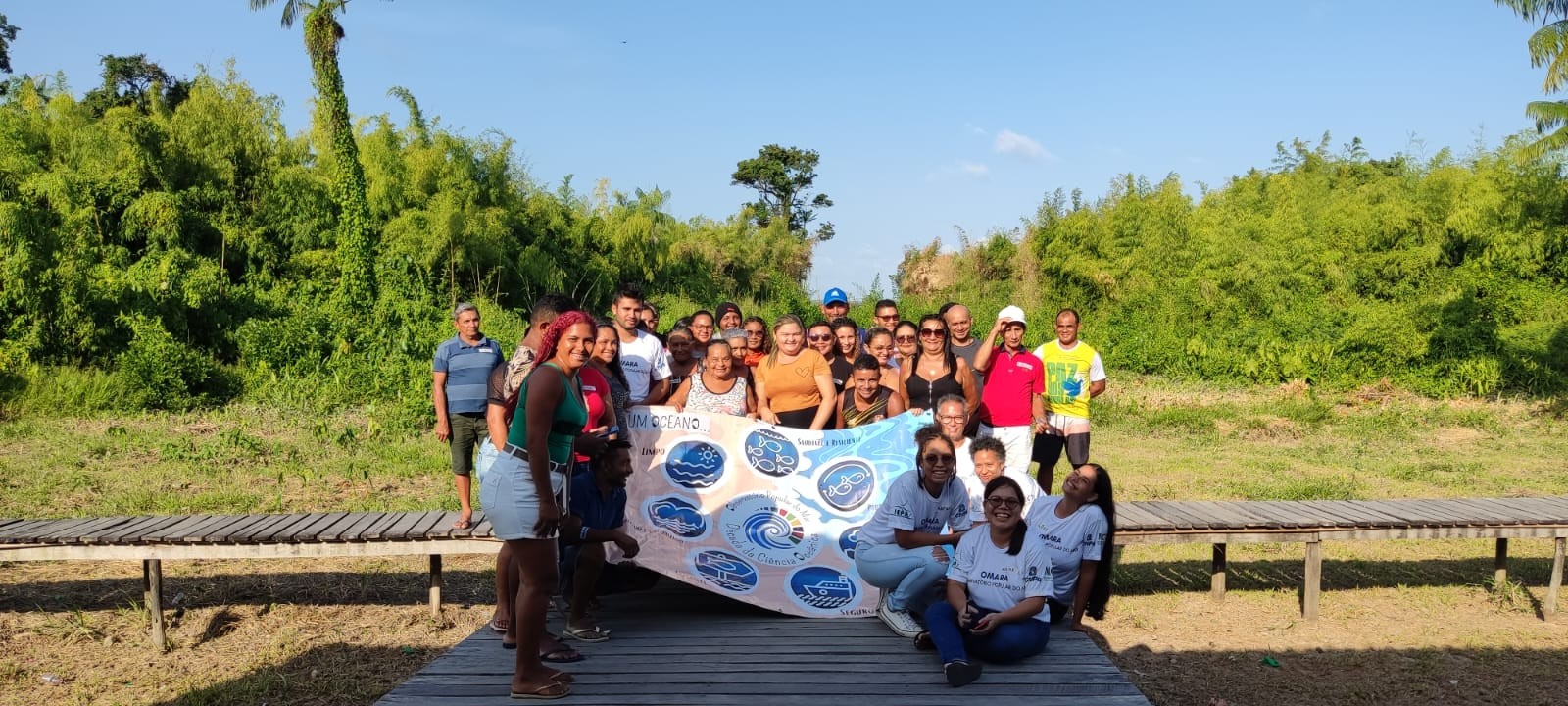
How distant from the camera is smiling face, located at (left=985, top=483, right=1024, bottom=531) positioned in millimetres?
4332

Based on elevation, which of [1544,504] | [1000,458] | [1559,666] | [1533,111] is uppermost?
[1533,111]

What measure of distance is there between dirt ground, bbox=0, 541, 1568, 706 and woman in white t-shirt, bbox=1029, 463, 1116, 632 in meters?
0.82

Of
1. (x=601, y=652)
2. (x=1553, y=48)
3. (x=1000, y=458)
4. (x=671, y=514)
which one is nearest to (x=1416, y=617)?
(x=1000, y=458)

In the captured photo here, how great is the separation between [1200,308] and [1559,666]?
51.4 feet

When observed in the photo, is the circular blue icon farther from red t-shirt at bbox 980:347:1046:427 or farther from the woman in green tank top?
red t-shirt at bbox 980:347:1046:427

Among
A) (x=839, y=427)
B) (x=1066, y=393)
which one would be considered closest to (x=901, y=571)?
(x=839, y=427)

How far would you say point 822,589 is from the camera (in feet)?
16.4

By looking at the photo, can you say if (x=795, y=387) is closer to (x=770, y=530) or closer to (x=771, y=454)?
(x=771, y=454)

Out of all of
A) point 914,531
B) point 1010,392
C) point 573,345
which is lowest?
point 914,531

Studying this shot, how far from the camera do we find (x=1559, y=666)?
18.6ft

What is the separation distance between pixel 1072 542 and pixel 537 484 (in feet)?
7.99

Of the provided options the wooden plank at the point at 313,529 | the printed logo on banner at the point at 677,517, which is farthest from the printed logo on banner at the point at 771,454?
the wooden plank at the point at 313,529

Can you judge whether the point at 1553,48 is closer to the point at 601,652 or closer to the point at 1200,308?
the point at 1200,308

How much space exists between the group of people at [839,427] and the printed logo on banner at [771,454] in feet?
1.30
